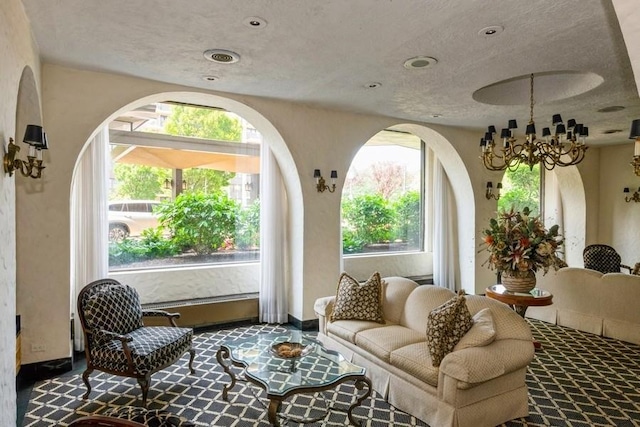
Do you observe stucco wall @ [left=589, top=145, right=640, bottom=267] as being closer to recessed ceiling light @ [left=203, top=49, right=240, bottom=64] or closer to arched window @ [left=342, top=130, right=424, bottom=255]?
arched window @ [left=342, top=130, right=424, bottom=255]

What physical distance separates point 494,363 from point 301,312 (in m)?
2.95

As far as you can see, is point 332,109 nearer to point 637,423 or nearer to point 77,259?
point 77,259

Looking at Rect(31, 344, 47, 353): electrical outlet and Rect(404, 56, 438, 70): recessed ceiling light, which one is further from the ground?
Rect(404, 56, 438, 70): recessed ceiling light

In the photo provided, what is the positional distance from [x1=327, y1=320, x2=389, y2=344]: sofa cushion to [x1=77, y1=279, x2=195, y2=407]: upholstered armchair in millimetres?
1402

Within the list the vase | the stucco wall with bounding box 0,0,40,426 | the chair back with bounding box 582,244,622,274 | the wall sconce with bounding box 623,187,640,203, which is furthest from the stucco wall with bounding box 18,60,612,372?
the vase

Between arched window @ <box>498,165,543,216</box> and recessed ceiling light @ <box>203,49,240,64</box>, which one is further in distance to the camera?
arched window @ <box>498,165,543,216</box>

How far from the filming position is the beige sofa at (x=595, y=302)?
4918 millimetres

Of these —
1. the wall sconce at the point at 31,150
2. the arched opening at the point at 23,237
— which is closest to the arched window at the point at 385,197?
the arched opening at the point at 23,237

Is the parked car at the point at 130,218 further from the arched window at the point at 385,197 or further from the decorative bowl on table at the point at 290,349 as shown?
the arched window at the point at 385,197

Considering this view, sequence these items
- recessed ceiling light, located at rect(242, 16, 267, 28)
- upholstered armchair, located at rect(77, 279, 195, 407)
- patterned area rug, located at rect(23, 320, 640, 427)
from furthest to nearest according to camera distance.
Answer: upholstered armchair, located at rect(77, 279, 195, 407), patterned area rug, located at rect(23, 320, 640, 427), recessed ceiling light, located at rect(242, 16, 267, 28)

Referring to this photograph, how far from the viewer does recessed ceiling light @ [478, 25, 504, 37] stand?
9.63 ft

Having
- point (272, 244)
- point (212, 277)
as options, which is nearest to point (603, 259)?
point (272, 244)

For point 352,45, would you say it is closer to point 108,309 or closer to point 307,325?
point 108,309

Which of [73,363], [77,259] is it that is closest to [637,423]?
[73,363]
